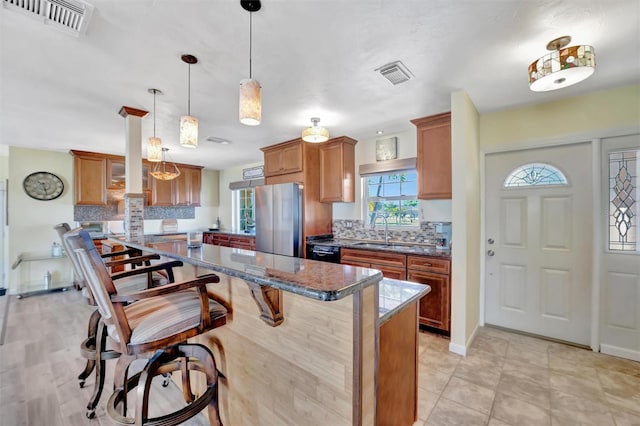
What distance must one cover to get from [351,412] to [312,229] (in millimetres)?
3243

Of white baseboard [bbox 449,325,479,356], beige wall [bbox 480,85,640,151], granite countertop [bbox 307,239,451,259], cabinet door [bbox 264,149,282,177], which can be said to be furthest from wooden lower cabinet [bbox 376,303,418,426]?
cabinet door [bbox 264,149,282,177]

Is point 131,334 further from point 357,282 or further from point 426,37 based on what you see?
point 426,37

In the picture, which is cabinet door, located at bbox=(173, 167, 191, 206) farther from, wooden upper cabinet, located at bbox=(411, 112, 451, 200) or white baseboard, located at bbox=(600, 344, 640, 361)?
white baseboard, located at bbox=(600, 344, 640, 361)

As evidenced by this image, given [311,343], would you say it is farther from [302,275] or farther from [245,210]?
[245,210]

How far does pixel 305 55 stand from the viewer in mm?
1971

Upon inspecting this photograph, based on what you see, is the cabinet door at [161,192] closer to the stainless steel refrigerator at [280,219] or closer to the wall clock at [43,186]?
the wall clock at [43,186]

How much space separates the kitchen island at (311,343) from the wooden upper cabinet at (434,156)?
6.02 ft

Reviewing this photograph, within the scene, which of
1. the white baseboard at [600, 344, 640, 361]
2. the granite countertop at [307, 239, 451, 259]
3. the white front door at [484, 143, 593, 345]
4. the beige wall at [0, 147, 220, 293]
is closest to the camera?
the white baseboard at [600, 344, 640, 361]

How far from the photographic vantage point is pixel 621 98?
242cm

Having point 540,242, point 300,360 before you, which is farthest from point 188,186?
point 540,242

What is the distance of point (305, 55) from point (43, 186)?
541cm

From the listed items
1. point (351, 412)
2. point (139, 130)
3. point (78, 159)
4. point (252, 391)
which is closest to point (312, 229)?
point (139, 130)

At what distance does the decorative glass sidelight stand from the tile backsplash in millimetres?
1445

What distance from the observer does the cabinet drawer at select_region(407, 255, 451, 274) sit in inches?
110
